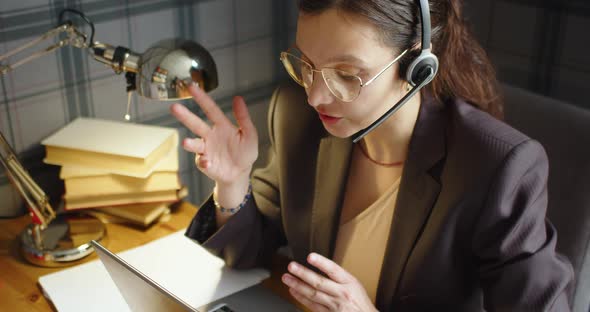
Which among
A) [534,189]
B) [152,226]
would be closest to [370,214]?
[534,189]

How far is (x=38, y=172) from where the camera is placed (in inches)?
60.0

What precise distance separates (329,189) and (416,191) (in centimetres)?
20

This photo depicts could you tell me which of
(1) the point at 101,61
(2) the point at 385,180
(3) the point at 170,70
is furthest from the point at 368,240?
(1) the point at 101,61

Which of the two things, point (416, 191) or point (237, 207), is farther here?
point (237, 207)

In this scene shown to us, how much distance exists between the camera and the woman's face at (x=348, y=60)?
103 centimetres

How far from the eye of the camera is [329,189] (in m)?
1.32

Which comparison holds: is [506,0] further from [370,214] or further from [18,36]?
[18,36]

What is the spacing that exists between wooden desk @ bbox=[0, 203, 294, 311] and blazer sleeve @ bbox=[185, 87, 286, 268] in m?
0.05

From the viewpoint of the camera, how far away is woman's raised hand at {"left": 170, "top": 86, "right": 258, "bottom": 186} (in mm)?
1203

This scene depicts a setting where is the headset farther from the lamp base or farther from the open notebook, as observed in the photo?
the lamp base

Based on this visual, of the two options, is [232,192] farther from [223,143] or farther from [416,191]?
[416,191]

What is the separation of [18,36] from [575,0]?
1295 mm

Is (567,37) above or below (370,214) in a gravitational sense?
above

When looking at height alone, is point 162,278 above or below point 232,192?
below
